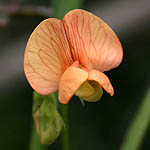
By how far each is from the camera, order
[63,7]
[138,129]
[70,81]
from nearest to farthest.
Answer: [70,81] → [138,129] → [63,7]

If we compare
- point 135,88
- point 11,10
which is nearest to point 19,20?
point 11,10

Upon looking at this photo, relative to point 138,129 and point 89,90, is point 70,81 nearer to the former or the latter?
point 89,90

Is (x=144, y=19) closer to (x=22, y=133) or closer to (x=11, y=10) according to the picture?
(x=11, y=10)

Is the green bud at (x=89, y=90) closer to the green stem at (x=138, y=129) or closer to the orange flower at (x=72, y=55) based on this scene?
the orange flower at (x=72, y=55)

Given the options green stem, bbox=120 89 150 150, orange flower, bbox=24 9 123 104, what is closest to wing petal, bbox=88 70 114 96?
orange flower, bbox=24 9 123 104

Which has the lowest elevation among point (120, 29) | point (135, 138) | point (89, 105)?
point (89, 105)

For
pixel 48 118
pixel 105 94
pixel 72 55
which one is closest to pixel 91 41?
pixel 72 55

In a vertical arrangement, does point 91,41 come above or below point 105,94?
above
